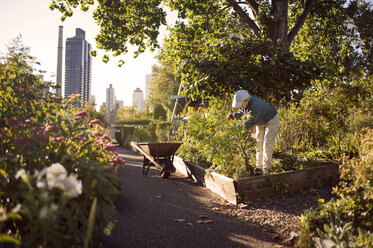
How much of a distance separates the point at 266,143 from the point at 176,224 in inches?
98.0

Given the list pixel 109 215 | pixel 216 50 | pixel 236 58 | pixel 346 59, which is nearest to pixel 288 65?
pixel 236 58

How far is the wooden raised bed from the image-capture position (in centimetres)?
392

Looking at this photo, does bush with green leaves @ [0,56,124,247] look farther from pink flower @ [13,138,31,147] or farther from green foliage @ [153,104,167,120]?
green foliage @ [153,104,167,120]

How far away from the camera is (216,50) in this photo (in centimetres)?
599

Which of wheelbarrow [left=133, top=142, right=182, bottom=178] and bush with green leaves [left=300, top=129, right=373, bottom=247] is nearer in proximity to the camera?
bush with green leaves [left=300, top=129, right=373, bottom=247]

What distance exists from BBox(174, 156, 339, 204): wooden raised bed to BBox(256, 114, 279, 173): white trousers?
0.46 metres

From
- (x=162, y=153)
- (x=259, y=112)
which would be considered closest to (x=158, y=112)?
(x=162, y=153)

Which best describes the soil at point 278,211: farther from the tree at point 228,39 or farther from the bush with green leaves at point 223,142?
the tree at point 228,39

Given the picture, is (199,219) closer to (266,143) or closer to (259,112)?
(266,143)

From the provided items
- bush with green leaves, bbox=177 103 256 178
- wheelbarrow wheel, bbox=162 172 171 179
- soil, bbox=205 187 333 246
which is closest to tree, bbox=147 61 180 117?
wheelbarrow wheel, bbox=162 172 171 179

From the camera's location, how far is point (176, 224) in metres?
3.13

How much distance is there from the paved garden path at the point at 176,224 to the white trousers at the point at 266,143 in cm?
118

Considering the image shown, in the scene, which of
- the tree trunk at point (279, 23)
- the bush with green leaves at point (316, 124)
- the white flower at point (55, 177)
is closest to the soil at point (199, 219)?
the white flower at point (55, 177)

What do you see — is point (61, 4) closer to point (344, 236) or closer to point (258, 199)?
point (258, 199)
